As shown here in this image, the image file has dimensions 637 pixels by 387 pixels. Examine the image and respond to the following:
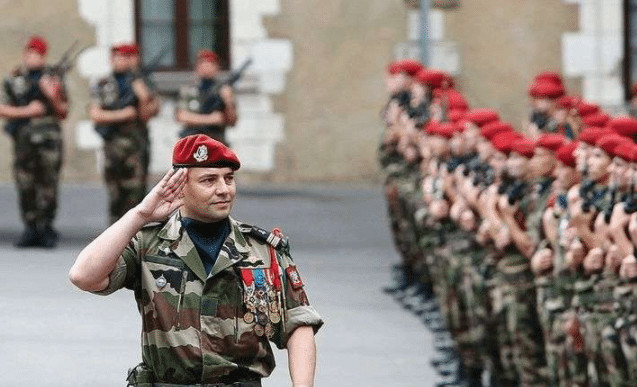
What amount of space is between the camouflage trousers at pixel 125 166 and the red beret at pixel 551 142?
26.0ft

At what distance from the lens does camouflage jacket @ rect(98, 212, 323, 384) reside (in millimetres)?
8023

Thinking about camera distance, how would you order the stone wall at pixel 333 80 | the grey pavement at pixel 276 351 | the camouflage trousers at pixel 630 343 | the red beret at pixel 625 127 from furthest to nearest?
1. the stone wall at pixel 333 80
2. the grey pavement at pixel 276 351
3. the red beret at pixel 625 127
4. the camouflage trousers at pixel 630 343

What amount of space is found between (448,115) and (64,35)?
9.19 metres

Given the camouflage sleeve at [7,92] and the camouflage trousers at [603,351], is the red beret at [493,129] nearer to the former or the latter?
the camouflage trousers at [603,351]

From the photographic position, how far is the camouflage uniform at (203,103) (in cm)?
2106

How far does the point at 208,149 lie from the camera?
7984 millimetres

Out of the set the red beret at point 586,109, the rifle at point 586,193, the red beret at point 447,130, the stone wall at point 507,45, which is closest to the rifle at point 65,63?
the stone wall at point 507,45

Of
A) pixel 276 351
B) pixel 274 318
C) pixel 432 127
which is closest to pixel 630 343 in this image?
pixel 274 318

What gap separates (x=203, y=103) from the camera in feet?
69.4

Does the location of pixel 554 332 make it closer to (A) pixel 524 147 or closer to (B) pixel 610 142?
(B) pixel 610 142

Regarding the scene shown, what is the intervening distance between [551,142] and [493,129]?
56.9 inches

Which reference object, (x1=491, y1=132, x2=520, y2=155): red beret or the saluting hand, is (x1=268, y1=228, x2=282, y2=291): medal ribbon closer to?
the saluting hand

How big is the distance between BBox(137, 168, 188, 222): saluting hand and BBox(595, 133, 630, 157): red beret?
4.26 meters

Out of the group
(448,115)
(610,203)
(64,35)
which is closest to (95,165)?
(64,35)
